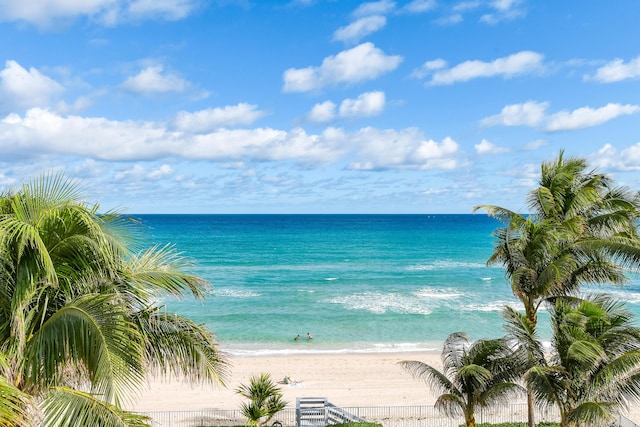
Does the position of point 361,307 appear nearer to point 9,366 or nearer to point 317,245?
point 9,366

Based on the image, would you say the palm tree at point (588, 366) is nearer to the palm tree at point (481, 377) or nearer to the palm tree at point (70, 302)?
the palm tree at point (481, 377)

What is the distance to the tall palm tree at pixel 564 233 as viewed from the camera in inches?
440

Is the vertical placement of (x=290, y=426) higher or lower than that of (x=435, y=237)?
lower

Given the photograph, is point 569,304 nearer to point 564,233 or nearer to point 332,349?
point 564,233

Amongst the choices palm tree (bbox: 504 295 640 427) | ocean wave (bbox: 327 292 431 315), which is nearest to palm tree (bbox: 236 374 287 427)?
palm tree (bbox: 504 295 640 427)

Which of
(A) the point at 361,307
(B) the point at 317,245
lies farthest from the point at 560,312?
(B) the point at 317,245

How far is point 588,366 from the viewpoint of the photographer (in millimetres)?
8289

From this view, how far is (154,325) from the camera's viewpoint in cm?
585

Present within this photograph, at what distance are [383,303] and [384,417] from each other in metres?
22.2

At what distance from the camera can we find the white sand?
786 inches

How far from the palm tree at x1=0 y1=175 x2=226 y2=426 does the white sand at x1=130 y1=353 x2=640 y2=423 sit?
14.3m

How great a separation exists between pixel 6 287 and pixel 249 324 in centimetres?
2944

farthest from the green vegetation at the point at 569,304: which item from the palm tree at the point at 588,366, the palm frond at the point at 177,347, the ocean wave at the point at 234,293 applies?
the ocean wave at the point at 234,293

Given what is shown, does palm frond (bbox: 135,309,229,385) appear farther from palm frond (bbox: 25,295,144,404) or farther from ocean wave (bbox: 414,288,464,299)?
ocean wave (bbox: 414,288,464,299)
